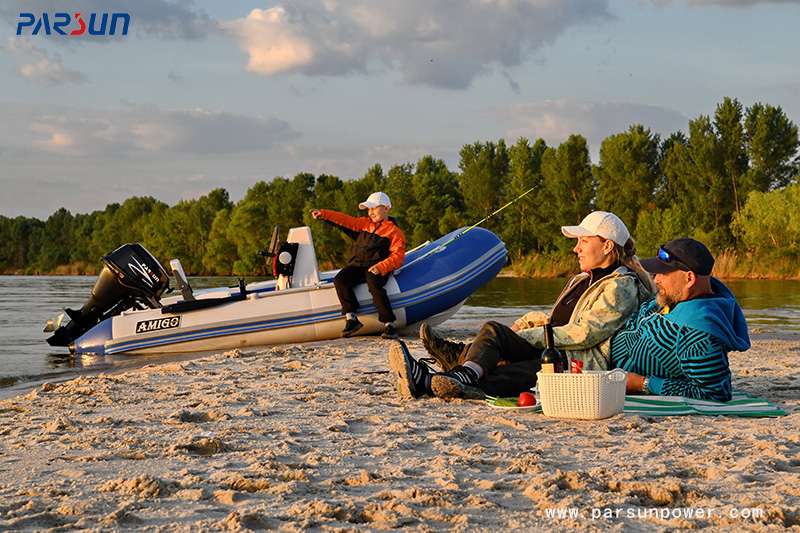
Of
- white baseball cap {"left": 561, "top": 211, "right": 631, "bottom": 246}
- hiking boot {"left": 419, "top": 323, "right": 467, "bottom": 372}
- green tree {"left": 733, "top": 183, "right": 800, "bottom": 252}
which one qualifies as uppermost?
green tree {"left": 733, "top": 183, "right": 800, "bottom": 252}

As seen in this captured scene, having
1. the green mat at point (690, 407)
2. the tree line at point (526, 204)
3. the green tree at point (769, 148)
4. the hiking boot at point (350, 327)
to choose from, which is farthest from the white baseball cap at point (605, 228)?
the green tree at point (769, 148)

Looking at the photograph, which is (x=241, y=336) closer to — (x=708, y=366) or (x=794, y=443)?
(x=708, y=366)

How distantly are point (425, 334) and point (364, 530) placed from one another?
2468 millimetres

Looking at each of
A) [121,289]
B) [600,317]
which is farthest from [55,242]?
[600,317]

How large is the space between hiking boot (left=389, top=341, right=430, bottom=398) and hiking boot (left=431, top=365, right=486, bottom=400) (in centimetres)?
11

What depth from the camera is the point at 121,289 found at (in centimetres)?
933

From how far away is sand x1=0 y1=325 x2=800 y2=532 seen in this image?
237 cm

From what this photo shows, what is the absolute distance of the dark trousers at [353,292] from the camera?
9.09 metres

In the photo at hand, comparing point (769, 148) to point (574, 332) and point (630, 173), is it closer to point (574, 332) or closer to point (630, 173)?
point (630, 173)

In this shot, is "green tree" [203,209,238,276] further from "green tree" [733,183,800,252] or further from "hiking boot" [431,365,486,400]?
"hiking boot" [431,365,486,400]

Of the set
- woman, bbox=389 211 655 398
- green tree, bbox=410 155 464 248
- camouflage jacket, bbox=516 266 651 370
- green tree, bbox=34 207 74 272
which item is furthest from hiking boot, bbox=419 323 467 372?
green tree, bbox=34 207 74 272

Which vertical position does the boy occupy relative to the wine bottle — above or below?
above

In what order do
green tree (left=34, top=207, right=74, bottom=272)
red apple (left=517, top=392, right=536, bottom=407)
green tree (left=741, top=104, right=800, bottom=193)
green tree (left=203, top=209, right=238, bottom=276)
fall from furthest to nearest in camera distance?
1. green tree (left=34, top=207, right=74, bottom=272)
2. green tree (left=203, top=209, right=238, bottom=276)
3. green tree (left=741, top=104, right=800, bottom=193)
4. red apple (left=517, top=392, right=536, bottom=407)

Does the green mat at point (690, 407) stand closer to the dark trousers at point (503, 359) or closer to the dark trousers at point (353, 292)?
the dark trousers at point (503, 359)
